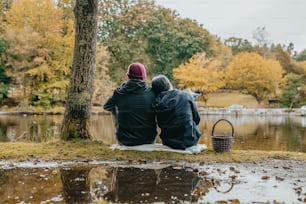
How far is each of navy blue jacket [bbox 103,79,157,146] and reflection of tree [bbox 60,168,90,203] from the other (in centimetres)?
107

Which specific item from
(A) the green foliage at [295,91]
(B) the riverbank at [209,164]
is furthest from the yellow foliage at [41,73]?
(B) the riverbank at [209,164]

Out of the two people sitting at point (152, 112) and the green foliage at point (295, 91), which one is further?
the green foliage at point (295, 91)

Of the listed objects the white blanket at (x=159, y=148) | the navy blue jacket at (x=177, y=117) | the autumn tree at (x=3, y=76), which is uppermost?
the autumn tree at (x=3, y=76)

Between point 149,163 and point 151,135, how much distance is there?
2.15ft

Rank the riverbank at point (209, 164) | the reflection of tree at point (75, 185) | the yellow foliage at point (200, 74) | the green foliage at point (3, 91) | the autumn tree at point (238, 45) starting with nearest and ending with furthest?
the reflection of tree at point (75, 185) < the riverbank at point (209, 164) < the green foliage at point (3, 91) < the yellow foliage at point (200, 74) < the autumn tree at point (238, 45)

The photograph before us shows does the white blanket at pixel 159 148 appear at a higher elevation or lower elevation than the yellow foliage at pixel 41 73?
lower

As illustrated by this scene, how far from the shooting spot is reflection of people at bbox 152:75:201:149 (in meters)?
5.51

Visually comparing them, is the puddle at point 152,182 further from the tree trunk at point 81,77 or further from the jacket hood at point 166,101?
the tree trunk at point 81,77

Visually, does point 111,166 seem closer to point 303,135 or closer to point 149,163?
point 149,163

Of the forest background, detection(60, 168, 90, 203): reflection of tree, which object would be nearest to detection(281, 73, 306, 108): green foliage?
the forest background

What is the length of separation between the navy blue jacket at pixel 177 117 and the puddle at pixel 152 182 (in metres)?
0.54

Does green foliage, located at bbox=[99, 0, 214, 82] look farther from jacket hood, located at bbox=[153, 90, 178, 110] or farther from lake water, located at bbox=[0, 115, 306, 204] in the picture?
lake water, located at bbox=[0, 115, 306, 204]

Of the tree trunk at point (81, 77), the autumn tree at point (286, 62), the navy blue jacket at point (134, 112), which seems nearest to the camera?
the navy blue jacket at point (134, 112)

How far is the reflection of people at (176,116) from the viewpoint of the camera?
551 cm
